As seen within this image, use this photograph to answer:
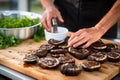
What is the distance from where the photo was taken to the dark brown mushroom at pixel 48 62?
56.9 inches

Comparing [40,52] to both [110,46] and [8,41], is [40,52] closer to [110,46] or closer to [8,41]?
[8,41]

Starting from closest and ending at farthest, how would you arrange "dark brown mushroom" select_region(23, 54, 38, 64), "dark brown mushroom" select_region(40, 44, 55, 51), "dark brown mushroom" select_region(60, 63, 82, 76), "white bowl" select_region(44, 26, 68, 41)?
"dark brown mushroom" select_region(60, 63, 82, 76) < "dark brown mushroom" select_region(23, 54, 38, 64) < "dark brown mushroom" select_region(40, 44, 55, 51) < "white bowl" select_region(44, 26, 68, 41)

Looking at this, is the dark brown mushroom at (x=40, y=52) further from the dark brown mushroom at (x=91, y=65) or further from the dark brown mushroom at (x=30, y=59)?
the dark brown mushroom at (x=91, y=65)

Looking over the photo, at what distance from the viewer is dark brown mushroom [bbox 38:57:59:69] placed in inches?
56.9

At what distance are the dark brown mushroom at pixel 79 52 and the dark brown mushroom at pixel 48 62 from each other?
0.43ft

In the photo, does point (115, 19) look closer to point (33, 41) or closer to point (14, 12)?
point (33, 41)

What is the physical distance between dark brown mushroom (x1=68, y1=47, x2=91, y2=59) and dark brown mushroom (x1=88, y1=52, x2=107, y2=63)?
0.03 m

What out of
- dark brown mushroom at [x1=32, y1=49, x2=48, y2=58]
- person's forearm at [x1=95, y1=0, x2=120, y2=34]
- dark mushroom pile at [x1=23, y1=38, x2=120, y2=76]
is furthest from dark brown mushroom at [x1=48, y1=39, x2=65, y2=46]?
person's forearm at [x1=95, y1=0, x2=120, y2=34]

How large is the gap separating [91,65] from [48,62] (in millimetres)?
217

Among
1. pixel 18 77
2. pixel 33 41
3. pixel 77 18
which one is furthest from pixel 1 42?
pixel 77 18

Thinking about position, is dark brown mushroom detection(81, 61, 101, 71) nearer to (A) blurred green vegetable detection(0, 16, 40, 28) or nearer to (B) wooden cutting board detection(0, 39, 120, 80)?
(B) wooden cutting board detection(0, 39, 120, 80)

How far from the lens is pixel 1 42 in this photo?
68.2 inches

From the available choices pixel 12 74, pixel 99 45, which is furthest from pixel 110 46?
pixel 12 74

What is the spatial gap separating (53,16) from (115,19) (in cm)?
43
